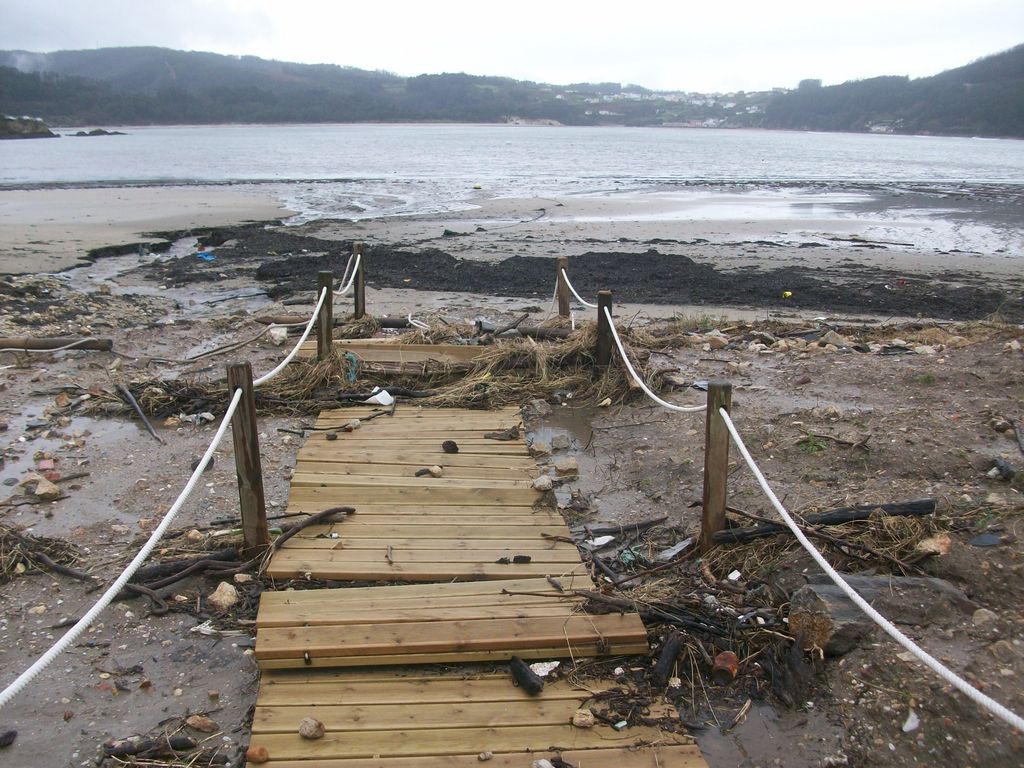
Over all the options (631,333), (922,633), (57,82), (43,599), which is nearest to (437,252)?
(631,333)

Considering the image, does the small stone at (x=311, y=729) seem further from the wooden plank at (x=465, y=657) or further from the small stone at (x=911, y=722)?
the small stone at (x=911, y=722)

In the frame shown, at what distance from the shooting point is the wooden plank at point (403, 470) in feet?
17.9

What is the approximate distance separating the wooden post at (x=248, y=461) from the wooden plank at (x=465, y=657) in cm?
110

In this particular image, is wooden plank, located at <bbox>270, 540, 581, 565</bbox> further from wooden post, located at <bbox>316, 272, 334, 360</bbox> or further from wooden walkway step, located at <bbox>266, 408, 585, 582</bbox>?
wooden post, located at <bbox>316, 272, 334, 360</bbox>

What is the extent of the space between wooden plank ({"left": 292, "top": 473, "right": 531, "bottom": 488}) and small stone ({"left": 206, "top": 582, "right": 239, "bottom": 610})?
1.18 meters

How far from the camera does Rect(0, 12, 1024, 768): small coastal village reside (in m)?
3.06

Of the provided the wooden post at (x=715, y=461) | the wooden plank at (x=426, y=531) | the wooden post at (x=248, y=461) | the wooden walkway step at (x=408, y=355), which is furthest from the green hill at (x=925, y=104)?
the wooden post at (x=248, y=461)

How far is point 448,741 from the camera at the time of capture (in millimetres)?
2949

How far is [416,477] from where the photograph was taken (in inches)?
213

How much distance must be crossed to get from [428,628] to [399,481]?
1896 millimetres

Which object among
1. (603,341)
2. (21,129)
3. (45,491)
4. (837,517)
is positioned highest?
(21,129)

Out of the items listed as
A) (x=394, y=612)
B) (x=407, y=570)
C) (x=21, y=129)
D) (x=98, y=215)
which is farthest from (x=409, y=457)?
(x=21, y=129)

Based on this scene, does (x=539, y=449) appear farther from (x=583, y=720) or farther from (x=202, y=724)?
(x=202, y=724)

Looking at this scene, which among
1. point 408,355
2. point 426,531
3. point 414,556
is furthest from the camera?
point 408,355
